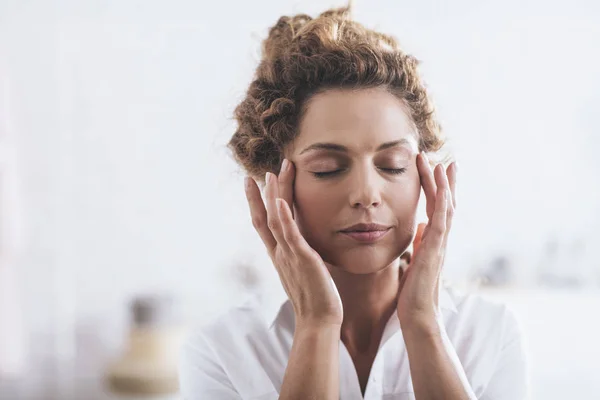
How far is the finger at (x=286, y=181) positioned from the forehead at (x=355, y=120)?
0.11 feet

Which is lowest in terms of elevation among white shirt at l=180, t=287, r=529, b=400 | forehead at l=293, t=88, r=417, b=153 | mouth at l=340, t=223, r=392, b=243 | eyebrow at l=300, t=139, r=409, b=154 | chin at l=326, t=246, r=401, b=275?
white shirt at l=180, t=287, r=529, b=400

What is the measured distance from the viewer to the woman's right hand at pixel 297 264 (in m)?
1.09

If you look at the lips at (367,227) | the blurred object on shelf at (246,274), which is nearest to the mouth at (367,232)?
the lips at (367,227)

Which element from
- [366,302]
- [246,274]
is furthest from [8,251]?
[366,302]

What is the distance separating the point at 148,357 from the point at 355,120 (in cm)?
228

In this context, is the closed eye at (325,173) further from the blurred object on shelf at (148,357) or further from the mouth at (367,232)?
the blurred object on shelf at (148,357)

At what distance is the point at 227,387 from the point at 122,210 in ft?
7.39

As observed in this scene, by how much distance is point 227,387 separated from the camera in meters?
1.21

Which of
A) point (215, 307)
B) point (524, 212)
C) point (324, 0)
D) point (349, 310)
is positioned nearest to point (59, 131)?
point (215, 307)

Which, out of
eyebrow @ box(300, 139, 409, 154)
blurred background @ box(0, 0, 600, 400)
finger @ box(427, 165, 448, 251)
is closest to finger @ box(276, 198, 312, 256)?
eyebrow @ box(300, 139, 409, 154)

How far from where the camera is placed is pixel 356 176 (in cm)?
106

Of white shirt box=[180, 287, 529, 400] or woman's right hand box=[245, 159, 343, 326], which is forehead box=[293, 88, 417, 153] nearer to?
woman's right hand box=[245, 159, 343, 326]

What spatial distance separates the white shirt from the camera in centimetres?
118

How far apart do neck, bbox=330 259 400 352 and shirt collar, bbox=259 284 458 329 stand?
0.10 meters
